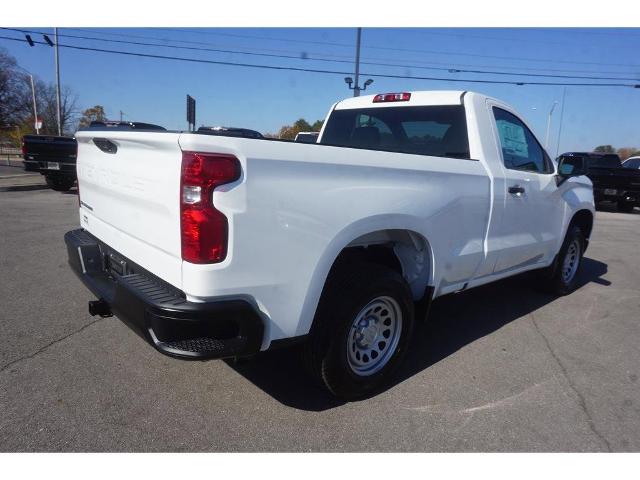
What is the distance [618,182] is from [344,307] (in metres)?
15.6

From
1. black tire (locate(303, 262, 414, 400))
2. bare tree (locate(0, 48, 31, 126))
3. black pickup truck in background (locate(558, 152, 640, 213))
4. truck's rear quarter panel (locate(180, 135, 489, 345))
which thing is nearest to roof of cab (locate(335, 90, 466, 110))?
truck's rear quarter panel (locate(180, 135, 489, 345))

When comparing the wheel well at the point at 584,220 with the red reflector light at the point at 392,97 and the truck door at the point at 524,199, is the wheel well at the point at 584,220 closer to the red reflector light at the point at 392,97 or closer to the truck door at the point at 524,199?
the truck door at the point at 524,199

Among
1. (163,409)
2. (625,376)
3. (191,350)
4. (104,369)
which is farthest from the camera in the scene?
(625,376)

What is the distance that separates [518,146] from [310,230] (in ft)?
9.03

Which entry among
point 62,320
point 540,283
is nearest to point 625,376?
point 540,283

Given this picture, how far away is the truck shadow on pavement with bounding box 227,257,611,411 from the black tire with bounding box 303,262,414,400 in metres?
0.18

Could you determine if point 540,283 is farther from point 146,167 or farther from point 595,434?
point 146,167

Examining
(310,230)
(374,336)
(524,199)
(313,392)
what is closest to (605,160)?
(524,199)

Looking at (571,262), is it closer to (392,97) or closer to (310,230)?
(392,97)

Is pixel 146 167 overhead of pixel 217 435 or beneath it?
overhead

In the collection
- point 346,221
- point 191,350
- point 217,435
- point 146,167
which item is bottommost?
point 217,435

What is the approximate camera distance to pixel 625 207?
15.5 m

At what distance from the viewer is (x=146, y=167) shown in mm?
2238

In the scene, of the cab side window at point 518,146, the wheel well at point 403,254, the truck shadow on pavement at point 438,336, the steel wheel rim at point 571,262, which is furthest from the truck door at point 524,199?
the wheel well at point 403,254
